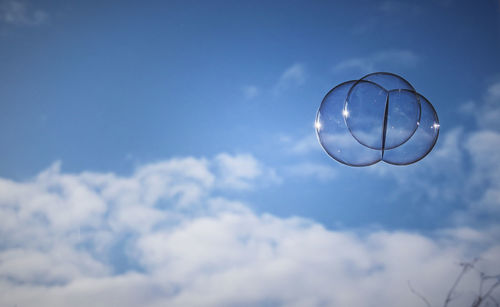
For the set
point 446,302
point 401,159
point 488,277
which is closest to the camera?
point 446,302

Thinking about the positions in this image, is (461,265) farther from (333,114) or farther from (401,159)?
(333,114)

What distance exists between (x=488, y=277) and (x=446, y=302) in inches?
33.7

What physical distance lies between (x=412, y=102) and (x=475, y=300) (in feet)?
10.9

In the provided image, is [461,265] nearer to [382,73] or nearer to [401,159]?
[401,159]

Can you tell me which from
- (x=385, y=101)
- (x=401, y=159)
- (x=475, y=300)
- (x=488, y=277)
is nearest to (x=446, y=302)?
(x=475, y=300)

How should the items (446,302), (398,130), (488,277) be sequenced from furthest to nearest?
1. (398,130)
2. (488,277)
3. (446,302)

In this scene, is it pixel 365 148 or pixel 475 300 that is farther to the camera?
pixel 365 148

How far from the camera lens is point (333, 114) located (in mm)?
5398

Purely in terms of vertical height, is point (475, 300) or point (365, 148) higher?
point (365, 148)

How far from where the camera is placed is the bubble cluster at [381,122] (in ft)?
16.2

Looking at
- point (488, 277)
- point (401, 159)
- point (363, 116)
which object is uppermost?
point (363, 116)

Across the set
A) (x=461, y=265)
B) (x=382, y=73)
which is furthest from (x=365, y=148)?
(x=461, y=265)

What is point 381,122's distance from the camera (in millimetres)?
4949

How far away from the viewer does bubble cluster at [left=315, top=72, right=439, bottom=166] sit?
4.93 m
